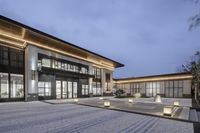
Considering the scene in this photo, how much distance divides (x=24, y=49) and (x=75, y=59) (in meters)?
14.1

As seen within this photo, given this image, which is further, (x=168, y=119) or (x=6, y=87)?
(x=6, y=87)

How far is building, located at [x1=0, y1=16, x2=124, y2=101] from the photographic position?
30.1 meters

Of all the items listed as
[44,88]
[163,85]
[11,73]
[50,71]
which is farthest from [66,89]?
[163,85]

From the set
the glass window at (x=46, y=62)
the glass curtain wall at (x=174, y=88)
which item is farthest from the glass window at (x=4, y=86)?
the glass curtain wall at (x=174, y=88)

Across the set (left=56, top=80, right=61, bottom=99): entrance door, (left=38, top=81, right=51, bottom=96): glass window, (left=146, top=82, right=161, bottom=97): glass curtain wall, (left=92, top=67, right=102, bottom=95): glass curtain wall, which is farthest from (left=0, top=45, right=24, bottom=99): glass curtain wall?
(left=146, top=82, right=161, bottom=97): glass curtain wall

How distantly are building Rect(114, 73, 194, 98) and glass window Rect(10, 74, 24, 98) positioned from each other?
37.0m

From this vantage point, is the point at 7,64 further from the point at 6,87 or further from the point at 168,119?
the point at 168,119

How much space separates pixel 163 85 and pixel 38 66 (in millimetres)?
34514

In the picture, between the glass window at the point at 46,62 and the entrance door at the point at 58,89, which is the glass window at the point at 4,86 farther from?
the entrance door at the point at 58,89

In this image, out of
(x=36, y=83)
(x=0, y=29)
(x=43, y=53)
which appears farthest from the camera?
(x=43, y=53)

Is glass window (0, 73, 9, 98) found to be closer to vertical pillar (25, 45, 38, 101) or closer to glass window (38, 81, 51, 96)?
vertical pillar (25, 45, 38, 101)

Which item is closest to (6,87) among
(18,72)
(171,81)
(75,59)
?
(18,72)

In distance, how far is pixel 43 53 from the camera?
121ft

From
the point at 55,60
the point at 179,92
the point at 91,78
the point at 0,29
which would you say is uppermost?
the point at 0,29
